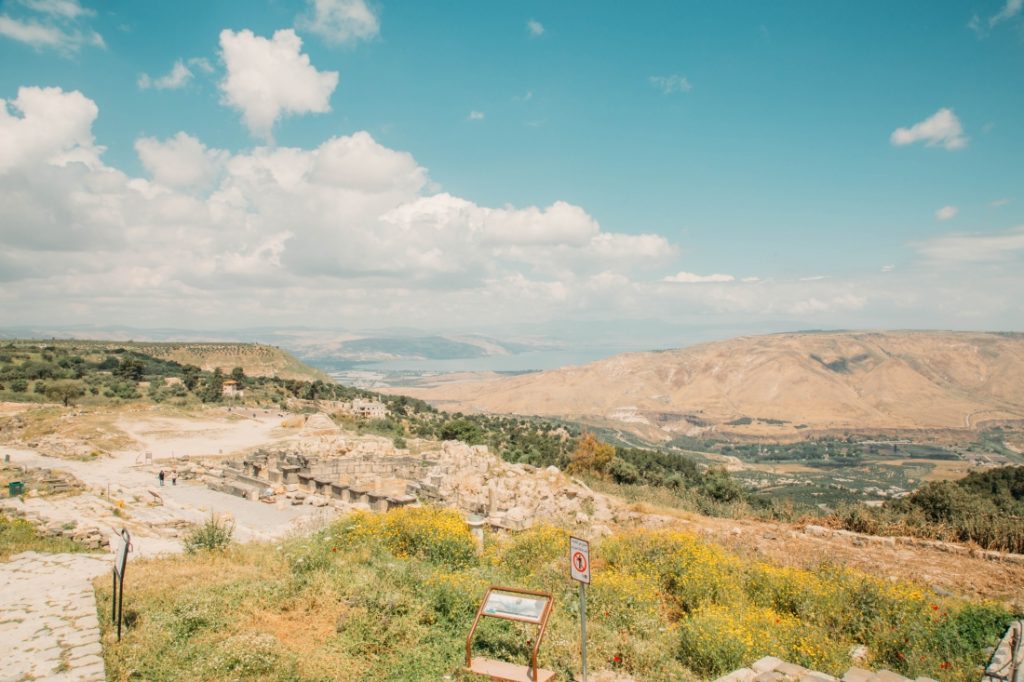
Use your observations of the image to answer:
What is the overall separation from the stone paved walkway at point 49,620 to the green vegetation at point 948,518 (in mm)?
19726

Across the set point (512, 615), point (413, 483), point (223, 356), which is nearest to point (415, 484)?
point (413, 483)

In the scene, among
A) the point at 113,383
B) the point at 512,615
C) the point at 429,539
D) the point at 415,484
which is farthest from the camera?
the point at 113,383

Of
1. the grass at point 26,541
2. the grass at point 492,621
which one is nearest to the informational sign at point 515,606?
the grass at point 492,621

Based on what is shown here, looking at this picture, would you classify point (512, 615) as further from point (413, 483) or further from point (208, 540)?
point (413, 483)

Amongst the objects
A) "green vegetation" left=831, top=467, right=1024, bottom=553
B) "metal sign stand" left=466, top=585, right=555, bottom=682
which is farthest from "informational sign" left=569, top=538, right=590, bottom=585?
"green vegetation" left=831, top=467, right=1024, bottom=553

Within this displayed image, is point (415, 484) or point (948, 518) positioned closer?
point (948, 518)

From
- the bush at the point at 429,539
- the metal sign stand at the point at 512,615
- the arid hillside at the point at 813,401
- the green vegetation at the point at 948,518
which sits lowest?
the arid hillside at the point at 813,401

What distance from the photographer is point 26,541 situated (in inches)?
512

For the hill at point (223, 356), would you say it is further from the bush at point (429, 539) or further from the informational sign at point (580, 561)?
the informational sign at point (580, 561)

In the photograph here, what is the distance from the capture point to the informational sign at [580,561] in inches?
257

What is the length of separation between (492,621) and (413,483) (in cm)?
1602

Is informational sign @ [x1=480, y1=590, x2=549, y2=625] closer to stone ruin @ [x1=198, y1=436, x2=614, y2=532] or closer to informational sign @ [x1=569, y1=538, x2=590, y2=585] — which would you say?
informational sign @ [x1=569, y1=538, x2=590, y2=585]

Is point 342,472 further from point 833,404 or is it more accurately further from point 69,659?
point 833,404

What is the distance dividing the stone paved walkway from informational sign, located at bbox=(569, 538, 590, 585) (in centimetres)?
601
